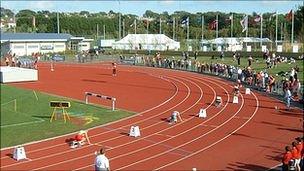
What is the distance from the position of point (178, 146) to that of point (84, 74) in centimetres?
3366

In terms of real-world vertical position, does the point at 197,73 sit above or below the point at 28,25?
below

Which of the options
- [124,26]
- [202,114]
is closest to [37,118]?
[202,114]

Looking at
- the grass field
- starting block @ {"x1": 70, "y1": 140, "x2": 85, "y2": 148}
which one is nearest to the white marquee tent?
the grass field

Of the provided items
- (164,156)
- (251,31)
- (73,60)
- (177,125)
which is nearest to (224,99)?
(177,125)

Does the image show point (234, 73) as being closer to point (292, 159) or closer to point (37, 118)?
point (37, 118)

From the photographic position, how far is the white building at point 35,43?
83.6 meters

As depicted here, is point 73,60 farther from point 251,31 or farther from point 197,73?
point 251,31

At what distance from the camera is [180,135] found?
2369 centimetres

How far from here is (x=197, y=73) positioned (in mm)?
54375

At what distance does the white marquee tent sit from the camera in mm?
96875

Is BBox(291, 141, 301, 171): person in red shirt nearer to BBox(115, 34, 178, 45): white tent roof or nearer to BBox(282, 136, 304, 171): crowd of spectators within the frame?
BBox(282, 136, 304, 171): crowd of spectators

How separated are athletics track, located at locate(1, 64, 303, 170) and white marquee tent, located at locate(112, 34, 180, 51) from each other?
55486 millimetres

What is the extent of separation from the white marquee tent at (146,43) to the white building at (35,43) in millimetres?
8431

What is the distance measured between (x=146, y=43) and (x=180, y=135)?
76016mm
